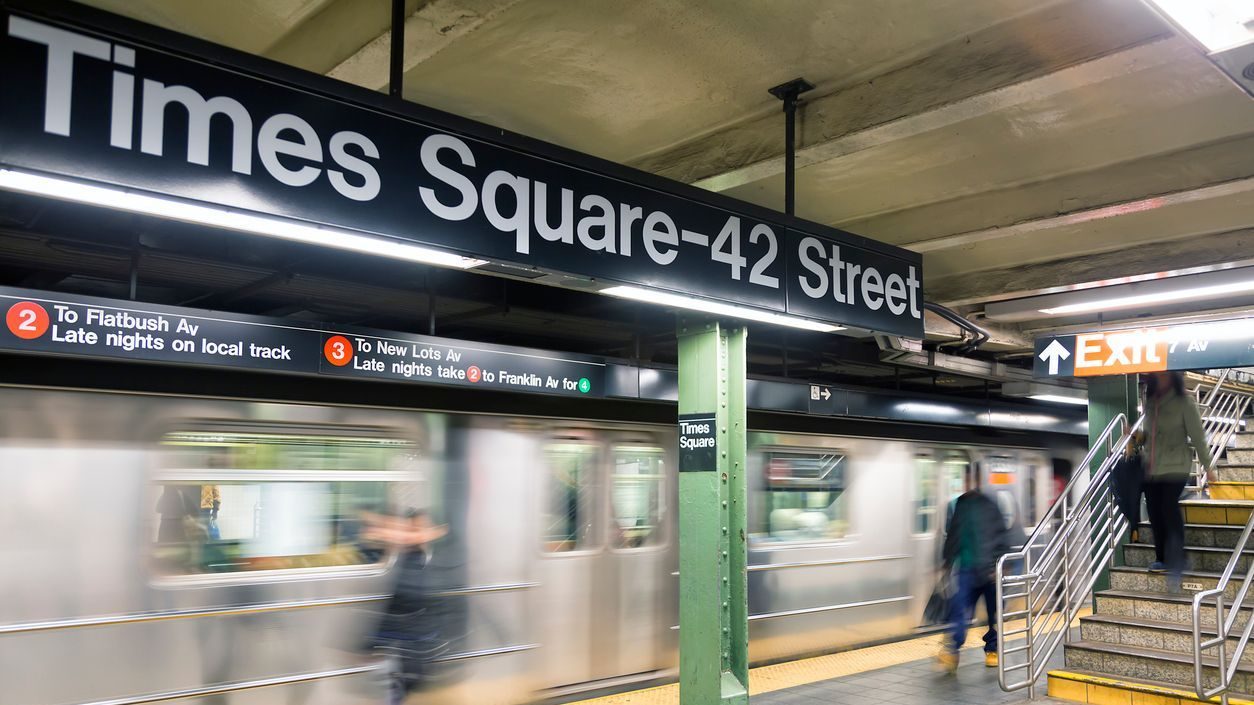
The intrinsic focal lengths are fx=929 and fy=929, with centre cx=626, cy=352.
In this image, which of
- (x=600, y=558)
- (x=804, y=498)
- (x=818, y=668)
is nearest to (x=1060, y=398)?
(x=804, y=498)

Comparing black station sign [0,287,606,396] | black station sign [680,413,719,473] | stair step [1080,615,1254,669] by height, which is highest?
black station sign [0,287,606,396]

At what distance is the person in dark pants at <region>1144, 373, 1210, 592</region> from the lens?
6297mm

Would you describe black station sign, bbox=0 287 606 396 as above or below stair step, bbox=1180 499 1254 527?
above

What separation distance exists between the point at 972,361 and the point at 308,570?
6769 mm

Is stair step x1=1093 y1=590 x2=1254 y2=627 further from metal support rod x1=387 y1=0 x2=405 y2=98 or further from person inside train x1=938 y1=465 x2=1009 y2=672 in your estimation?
metal support rod x1=387 y1=0 x2=405 y2=98

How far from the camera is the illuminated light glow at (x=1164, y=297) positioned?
19.4 ft

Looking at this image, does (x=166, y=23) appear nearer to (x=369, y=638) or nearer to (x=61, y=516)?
(x=61, y=516)

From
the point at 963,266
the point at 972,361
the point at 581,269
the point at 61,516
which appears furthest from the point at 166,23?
the point at 972,361

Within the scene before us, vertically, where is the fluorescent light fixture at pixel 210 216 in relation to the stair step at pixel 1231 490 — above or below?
above

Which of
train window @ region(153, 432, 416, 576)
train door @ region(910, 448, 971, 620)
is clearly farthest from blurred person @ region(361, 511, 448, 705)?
train door @ region(910, 448, 971, 620)

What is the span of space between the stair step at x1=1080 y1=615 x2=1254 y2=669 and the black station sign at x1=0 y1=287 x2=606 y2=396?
3759 mm

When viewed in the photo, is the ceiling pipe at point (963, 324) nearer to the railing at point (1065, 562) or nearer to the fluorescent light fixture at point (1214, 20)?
the railing at point (1065, 562)

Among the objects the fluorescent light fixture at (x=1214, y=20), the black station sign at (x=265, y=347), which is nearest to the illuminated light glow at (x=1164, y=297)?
the black station sign at (x=265, y=347)

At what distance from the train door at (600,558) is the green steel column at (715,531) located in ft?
5.49
